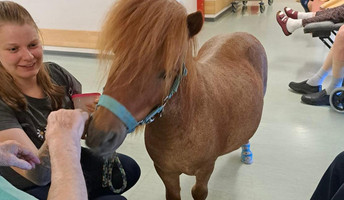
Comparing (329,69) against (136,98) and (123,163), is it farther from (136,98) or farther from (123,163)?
(136,98)

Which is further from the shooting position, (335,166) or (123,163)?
(123,163)

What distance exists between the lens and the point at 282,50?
3.61 m

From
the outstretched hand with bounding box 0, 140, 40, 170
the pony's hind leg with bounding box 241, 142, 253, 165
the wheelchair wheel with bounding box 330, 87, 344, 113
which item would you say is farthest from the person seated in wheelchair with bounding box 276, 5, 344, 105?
the outstretched hand with bounding box 0, 140, 40, 170

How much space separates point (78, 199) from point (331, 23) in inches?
105

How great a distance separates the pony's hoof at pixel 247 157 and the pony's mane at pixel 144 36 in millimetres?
1208

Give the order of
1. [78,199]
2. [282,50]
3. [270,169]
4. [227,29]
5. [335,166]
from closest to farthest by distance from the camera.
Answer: [78,199]
[335,166]
[270,169]
[282,50]
[227,29]

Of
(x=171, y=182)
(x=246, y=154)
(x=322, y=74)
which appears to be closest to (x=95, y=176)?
(x=171, y=182)

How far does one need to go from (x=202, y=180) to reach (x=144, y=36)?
749mm

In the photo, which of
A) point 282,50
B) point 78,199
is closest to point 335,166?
point 78,199

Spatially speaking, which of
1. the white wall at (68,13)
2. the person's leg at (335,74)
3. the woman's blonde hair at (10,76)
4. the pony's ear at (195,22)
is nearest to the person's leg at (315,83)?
the person's leg at (335,74)

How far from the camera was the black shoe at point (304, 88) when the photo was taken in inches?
103

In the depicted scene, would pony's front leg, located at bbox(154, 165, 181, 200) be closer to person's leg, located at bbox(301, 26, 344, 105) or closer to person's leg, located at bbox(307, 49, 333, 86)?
person's leg, located at bbox(301, 26, 344, 105)

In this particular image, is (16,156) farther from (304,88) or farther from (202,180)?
(304,88)

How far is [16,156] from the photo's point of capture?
2.48 ft
